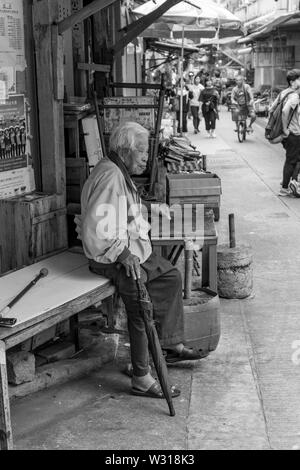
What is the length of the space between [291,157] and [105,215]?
716cm

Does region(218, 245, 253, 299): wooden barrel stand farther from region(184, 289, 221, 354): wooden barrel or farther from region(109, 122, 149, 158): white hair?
region(109, 122, 149, 158): white hair

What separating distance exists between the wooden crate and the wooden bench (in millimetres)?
137

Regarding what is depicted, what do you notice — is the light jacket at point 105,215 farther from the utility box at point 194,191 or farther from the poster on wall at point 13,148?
the utility box at point 194,191

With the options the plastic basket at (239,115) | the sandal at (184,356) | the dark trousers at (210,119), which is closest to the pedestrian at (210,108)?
the dark trousers at (210,119)

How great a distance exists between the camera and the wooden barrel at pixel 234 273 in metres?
5.97

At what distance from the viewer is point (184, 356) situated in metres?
4.52

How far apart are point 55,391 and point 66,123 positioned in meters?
2.11

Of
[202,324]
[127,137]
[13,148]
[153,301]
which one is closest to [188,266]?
[202,324]

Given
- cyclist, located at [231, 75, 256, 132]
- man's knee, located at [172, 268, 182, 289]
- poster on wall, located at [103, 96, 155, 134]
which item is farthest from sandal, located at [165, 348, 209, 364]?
cyclist, located at [231, 75, 256, 132]

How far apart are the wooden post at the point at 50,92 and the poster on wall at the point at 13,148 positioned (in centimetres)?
14

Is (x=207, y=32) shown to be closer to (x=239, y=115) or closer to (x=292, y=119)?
(x=292, y=119)

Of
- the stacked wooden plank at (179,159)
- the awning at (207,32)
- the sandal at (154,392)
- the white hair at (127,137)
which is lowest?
the sandal at (154,392)

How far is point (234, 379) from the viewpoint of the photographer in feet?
14.5

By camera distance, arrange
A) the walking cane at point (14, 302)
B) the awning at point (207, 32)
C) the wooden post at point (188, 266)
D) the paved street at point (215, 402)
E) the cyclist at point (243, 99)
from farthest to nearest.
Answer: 1. the cyclist at point (243, 99)
2. the awning at point (207, 32)
3. the wooden post at point (188, 266)
4. the paved street at point (215, 402)
5. the walking cane at point (14, 302)
